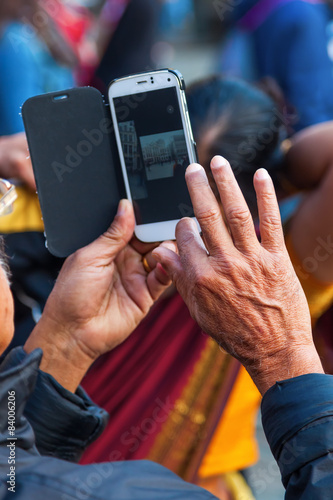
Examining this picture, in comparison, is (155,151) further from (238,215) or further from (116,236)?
(238,215)

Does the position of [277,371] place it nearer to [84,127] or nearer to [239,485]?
[84,127]

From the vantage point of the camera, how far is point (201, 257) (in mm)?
748

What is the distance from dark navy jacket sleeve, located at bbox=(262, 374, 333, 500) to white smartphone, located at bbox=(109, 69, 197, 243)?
38 cm

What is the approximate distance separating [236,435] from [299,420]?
0.76 meters

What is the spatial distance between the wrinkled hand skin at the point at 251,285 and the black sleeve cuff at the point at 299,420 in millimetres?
34

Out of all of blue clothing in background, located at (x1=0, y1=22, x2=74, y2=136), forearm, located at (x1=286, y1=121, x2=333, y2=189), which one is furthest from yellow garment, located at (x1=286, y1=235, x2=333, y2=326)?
blue clothing in background, located at (x1=0, y1=22, x2=74, y2=136)

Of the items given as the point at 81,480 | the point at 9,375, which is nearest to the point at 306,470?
the point at 81,480

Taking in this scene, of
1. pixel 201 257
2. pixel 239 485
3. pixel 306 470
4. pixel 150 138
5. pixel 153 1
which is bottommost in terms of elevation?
pixel 239 485

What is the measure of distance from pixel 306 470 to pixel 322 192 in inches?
25.2

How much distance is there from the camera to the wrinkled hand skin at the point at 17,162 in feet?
4.00

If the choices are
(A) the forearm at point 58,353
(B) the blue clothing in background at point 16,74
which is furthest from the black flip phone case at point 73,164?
(B) the blue clothing in background at point 16,74

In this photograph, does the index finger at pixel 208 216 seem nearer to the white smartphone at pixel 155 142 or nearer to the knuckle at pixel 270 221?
the knuckle at pixel 270 221

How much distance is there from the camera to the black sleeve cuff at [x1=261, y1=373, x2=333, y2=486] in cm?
62

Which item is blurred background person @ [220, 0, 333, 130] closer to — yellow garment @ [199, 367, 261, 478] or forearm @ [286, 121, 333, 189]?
forearm @ [286, 121, 333, 189]
